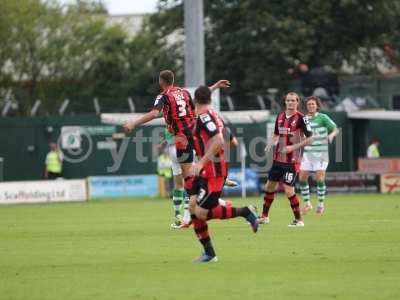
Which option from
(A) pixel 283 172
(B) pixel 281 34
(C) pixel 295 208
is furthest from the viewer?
(B) pixel 281 34

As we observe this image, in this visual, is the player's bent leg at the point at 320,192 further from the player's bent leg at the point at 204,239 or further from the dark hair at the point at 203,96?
the dark hair at the point at 203,96

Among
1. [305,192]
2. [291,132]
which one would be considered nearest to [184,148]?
[291,132]

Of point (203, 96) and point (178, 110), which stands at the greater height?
point (203, 96)

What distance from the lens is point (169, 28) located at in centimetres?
5909

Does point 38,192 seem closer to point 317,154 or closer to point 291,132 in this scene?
point 317,154

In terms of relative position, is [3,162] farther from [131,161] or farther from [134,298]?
[134,298]

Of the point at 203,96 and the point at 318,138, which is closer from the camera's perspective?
the point at 203,96

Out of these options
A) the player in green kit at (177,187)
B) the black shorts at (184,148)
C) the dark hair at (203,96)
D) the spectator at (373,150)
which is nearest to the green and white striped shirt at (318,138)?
the player in green kit at (177,187)

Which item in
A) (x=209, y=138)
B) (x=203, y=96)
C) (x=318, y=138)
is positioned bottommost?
A: (x=318, y=138)

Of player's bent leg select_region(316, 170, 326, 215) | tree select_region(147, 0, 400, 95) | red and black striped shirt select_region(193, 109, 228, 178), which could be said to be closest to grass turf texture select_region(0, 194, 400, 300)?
red and black striped shirt select_region(193, 109, 228, 178)

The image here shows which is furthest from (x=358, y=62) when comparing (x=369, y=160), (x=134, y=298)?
(x=134, y=298)

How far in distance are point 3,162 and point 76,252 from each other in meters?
28.9

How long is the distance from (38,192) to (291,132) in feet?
58.7

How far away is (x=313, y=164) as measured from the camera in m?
25.6
